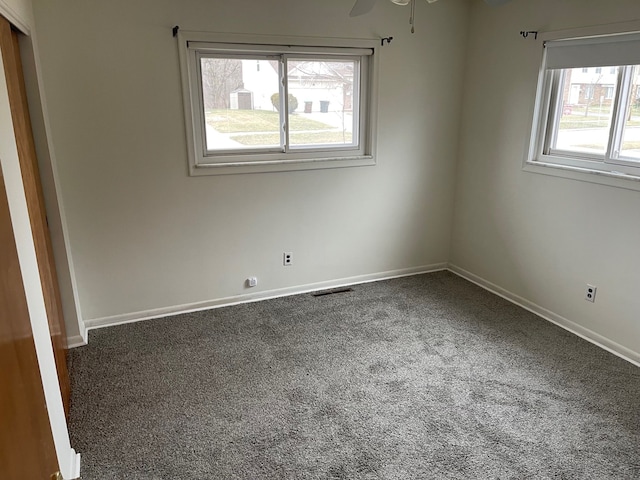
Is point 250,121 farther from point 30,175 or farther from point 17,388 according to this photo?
point 17,388

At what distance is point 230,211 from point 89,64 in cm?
135

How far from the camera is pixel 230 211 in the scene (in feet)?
11.8

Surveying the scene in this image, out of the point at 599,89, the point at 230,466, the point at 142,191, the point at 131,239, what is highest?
the point at 599,89

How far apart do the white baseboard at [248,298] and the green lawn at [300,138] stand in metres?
1.21

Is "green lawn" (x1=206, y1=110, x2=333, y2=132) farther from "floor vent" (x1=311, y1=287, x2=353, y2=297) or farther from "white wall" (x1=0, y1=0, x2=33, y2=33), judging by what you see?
"floor vent" (x1=311, y1=287, x2=353, y2=297)

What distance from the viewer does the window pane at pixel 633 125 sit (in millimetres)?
2910

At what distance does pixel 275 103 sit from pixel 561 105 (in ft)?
6.96

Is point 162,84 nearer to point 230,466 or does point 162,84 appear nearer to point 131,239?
point 131,239

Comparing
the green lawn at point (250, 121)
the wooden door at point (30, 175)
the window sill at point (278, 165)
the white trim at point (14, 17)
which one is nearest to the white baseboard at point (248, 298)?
the wooden door at point (30, 175)

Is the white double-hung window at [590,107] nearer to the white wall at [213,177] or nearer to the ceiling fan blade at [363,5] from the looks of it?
the white wall at [213,177]

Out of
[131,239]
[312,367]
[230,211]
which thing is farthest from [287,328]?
[131,239]

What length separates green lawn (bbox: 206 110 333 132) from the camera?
11.5 ft

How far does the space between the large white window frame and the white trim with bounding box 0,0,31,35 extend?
3.24m

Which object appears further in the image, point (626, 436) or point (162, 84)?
point (162, 84)
